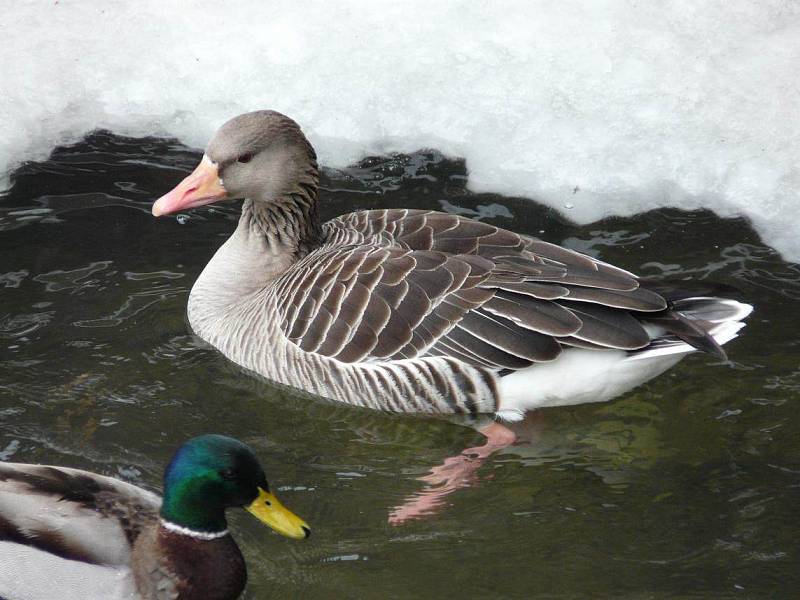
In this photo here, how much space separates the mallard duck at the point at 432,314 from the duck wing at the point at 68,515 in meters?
1.97

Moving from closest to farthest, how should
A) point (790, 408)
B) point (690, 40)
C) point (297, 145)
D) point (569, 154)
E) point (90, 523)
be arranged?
1. point (90, 523)
2. point (790, 408)
3. point (297, 145)
4. point (569, 154)
5. point (690, 40)

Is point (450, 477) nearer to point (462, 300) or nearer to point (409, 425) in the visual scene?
point (409, 425)

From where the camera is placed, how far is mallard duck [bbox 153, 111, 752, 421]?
6562mm

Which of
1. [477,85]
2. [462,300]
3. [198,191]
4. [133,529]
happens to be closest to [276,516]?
[133,529]

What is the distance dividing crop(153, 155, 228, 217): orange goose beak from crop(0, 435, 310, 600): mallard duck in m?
2.19

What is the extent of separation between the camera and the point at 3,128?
9.05 meters

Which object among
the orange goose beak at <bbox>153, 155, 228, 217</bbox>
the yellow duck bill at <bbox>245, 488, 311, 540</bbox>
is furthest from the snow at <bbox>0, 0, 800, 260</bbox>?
the yellow duck bill at <bbox>245, 488, 311, 540</bbox>

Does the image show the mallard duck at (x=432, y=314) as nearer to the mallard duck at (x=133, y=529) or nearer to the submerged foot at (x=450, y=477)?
the submerged foot at (x=450, y=477)

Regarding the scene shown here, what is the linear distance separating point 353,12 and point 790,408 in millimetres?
5144

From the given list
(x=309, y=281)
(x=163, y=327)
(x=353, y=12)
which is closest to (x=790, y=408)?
(x=309, y=281)

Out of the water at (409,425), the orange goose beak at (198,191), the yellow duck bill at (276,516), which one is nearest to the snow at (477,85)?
the water at (409,425)

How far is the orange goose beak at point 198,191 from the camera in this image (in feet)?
23.2

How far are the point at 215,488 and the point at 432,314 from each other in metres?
2.04

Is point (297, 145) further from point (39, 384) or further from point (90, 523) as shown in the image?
point (90, 523)
